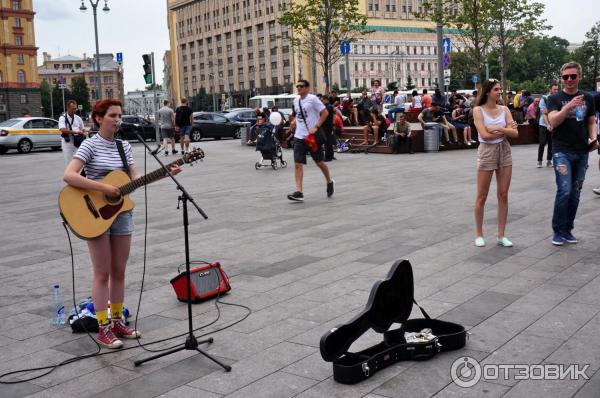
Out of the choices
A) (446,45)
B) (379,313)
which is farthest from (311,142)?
(446,45)

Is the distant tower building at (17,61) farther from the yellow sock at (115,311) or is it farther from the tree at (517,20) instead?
the yellow sock at (115,311)

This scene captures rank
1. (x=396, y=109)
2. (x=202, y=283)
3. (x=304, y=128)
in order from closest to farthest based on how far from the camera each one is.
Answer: (x=202, y=283) < (x=304, y=128) < (x=396, y=109)

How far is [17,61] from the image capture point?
94.4 metres

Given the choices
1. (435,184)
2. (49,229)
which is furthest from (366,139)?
(49,229)

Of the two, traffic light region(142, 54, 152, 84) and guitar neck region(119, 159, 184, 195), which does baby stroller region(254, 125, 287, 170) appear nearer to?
traffic light region(142, 54, 152, 84)

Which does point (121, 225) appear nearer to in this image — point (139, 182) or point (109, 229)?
point (109, 229)

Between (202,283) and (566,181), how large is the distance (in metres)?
4.01

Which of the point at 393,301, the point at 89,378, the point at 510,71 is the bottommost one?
the point at 89,378

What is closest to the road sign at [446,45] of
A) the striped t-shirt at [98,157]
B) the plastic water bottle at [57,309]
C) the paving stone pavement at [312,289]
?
the paving stone pavement at [312,289]

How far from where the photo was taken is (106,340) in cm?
486

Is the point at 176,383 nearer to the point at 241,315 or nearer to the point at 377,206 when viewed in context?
the point at 241,315

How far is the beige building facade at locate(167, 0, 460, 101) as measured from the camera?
371 feet

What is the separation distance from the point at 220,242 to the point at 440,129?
14.7 meters

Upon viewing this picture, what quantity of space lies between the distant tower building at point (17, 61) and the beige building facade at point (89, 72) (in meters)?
72.0
